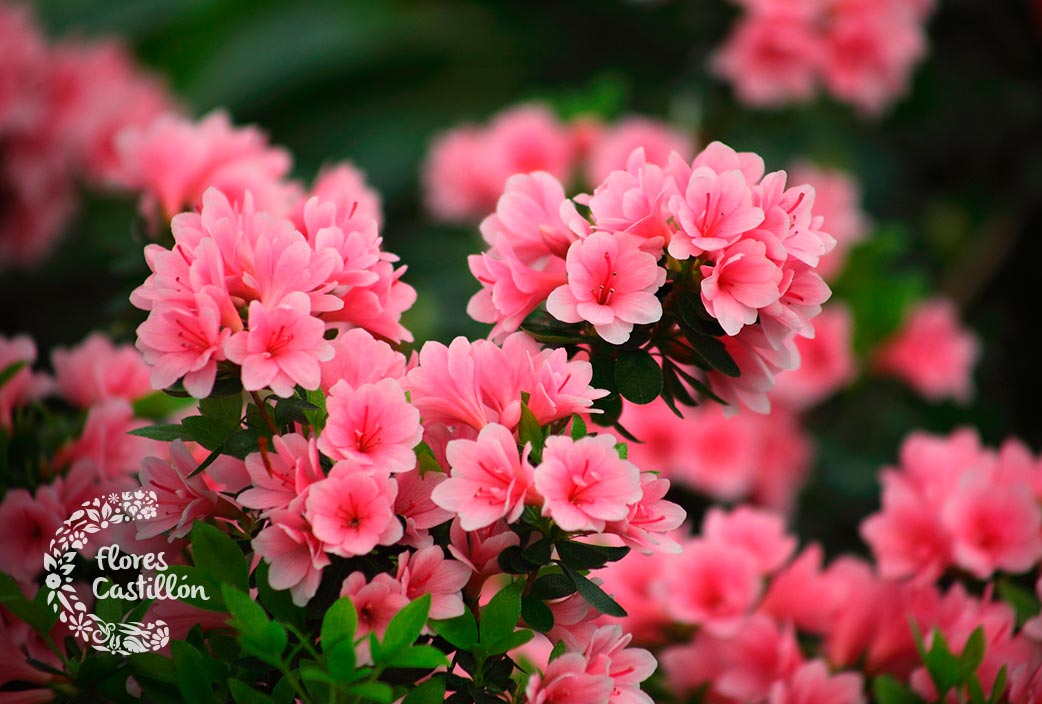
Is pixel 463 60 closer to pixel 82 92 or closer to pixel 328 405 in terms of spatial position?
pixel 82 92

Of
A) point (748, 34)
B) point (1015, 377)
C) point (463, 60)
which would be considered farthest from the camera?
point (463, 60)

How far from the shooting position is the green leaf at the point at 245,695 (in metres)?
0.50

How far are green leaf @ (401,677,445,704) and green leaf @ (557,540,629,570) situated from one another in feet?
0.31

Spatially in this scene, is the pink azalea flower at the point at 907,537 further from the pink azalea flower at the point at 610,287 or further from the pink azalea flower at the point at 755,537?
the pink azalea flower at the point at 610,287

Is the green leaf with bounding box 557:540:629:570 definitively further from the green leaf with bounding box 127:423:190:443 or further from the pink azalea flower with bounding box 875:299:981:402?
the pink azalea flower with bounding box 875:299:981:402

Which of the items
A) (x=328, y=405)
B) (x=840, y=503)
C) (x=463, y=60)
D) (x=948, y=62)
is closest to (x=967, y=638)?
(x=328, y=405)

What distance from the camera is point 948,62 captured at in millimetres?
1646

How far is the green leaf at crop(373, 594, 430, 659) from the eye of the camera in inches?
18.8

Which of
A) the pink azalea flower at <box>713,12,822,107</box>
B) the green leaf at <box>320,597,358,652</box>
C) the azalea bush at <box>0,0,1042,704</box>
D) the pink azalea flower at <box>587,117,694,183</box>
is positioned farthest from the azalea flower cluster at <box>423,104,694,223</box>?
the green leaf at <box>320,597,358,652</box>

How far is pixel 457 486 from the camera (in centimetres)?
50

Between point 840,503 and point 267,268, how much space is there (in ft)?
3.36

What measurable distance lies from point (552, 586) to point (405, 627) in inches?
3.8

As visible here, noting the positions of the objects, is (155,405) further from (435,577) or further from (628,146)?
(628,146)

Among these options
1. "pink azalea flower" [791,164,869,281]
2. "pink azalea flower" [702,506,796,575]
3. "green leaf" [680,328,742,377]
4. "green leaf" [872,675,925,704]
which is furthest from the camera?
"pink azalea flower" [791,164,869,281]
